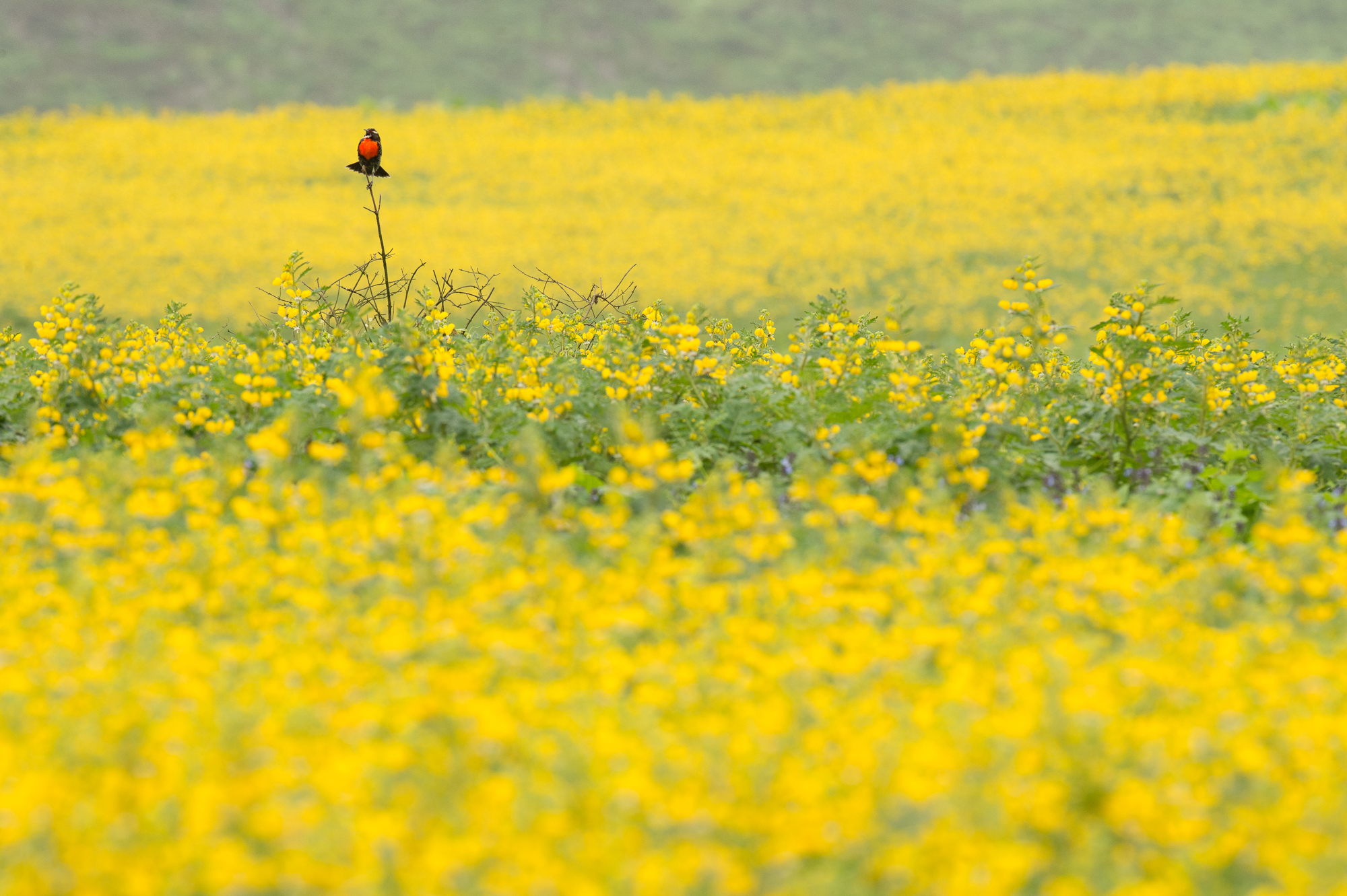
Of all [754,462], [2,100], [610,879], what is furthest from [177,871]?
[2,100]

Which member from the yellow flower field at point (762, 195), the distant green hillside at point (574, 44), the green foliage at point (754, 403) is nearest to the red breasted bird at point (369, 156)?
the green foliage at point (754, 403)

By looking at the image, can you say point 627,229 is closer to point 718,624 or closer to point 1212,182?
point 1212,182

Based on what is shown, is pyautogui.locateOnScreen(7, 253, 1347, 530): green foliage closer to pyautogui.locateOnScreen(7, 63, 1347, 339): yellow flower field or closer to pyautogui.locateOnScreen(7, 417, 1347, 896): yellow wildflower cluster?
pyautogui.locateOnScreen(7, 417, 1347, 896): yellow wildflower cluster

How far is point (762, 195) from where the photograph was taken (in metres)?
22.8

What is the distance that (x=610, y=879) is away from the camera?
2.90m

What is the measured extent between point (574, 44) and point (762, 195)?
3036cm

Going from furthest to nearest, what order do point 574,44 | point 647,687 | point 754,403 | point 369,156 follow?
point 574,44, point 369,156, point 754,403, point 647,687

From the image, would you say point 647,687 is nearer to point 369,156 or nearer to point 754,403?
point 754,403

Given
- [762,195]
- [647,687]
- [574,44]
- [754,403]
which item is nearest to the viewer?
[647,687]

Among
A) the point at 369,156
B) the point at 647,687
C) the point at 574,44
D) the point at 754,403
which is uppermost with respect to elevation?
the point at 574,44

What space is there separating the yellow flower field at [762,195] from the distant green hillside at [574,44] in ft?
50.7

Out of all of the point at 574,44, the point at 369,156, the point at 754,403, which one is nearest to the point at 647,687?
the point at 754,403

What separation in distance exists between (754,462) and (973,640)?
2.20m

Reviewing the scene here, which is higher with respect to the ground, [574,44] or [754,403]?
[574,44]
